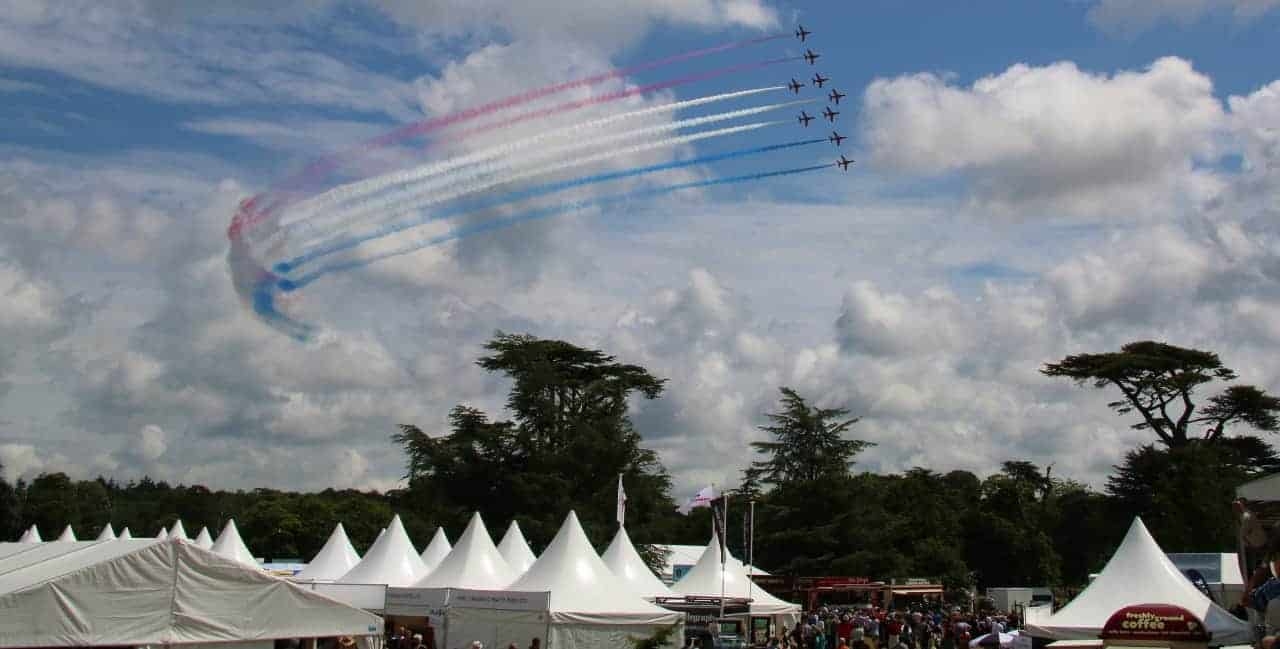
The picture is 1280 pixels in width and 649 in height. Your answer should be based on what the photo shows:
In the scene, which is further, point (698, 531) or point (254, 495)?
point (254, 495)

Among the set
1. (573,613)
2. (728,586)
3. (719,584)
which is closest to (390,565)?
(719,584)

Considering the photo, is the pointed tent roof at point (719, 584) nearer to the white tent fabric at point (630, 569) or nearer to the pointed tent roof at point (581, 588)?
the white tent fabric at point (630, 569)

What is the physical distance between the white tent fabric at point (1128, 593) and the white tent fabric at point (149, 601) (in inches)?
536

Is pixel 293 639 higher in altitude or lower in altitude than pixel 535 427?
lower

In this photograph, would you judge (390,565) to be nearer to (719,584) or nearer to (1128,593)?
(719,584)

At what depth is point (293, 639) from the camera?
15.6m

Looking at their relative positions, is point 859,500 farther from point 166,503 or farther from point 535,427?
point 166,503

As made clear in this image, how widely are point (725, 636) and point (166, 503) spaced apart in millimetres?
103903

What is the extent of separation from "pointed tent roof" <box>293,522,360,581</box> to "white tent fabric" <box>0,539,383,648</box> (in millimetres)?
26493

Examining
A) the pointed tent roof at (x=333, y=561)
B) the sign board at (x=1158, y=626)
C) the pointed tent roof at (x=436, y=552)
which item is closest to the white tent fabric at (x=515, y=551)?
the pointed tent roof at (x=436, y=552)

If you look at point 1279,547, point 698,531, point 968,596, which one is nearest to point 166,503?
point 698,531

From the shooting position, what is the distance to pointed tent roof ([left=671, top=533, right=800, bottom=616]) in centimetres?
3550

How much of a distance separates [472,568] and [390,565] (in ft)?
20.3

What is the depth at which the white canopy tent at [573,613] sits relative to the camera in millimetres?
25703
